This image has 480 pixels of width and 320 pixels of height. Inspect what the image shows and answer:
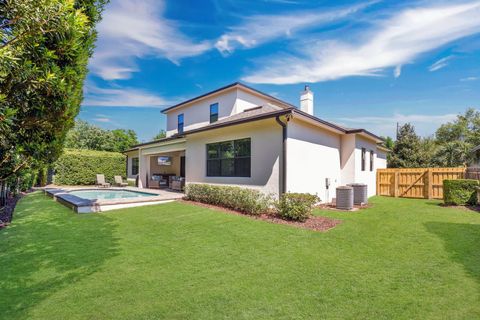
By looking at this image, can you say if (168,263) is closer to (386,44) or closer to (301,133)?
(301,133)

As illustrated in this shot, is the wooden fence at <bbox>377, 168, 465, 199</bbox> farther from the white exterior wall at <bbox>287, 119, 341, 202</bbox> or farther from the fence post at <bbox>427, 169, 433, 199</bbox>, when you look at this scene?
the white exterior wall at <bbox>287, 119, 341, 202</bbox>

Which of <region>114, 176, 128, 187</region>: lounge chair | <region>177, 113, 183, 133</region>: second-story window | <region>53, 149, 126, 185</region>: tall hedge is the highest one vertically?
<region>177, 113, 183, 133</region>: second-story window

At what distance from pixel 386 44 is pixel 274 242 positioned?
1144cm

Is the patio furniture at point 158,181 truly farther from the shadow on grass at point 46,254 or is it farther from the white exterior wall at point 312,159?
the white exterior wall at point 312,159

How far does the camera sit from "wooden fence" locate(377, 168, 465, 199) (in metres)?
13.8

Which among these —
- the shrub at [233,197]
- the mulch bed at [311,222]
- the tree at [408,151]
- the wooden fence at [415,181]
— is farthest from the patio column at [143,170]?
the tree at [408,151]

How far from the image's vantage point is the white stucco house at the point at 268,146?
9.88 meters

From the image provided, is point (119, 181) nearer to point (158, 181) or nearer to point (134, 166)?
point (134, 166)

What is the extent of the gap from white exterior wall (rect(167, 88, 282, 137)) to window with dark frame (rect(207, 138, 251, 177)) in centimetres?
387

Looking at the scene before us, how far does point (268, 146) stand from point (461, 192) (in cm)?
921

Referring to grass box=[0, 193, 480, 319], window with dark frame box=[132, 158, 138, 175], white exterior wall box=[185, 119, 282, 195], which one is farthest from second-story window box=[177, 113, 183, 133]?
grass box=[0, 193, 480, 319]

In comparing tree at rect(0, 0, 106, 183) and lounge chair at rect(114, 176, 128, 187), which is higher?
tree at rect(0, 0, 106, 183)

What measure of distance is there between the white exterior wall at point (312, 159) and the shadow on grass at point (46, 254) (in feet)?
22.6

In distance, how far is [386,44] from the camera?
11.7 m
